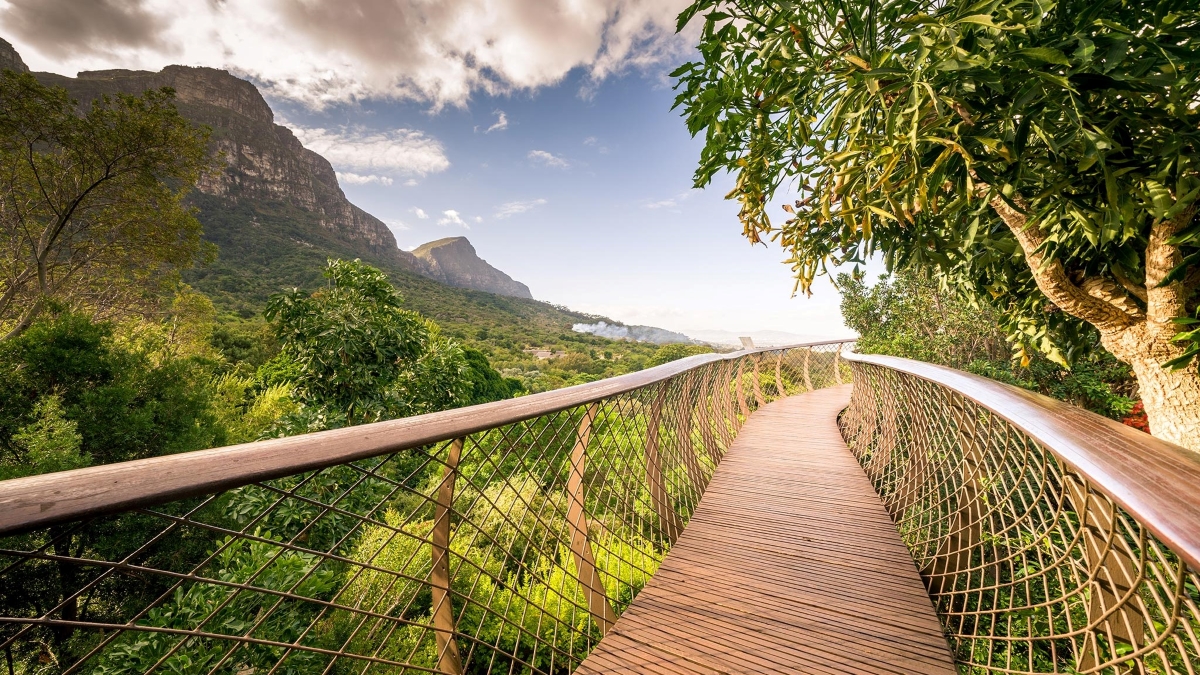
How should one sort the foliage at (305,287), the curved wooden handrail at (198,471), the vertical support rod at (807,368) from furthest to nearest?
the foliage at (305,287) → the vertical support rod at (807,368) → the curved wooden handrail at (198,471)

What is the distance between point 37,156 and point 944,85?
14625mm

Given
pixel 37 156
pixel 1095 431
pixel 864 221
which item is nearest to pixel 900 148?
pixel 864 221

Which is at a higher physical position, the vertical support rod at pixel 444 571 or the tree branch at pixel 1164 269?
the tree branch at pixel 1164 269

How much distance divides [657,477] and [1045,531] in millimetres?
1555

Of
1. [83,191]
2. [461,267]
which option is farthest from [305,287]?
[461,267]

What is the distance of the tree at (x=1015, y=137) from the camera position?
1399mm

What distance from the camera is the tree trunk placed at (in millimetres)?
1836

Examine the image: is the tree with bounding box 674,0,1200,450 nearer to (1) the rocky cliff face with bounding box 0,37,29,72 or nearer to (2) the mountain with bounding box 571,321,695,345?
(1) the rocky cliff face with bounding box 0,37,29,72

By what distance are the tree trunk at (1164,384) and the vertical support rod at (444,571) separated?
9.06 feet

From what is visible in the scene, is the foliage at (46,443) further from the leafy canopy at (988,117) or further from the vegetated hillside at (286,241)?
the leafy canopy at (988,117)

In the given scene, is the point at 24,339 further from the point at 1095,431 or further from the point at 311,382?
the point at 1095,431

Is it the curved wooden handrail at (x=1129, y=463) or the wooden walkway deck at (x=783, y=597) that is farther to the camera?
the wooden walkway deck at (x=783, y=597)

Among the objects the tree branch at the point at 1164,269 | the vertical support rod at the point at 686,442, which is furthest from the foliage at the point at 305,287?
the tree branch at the point at 1164,269

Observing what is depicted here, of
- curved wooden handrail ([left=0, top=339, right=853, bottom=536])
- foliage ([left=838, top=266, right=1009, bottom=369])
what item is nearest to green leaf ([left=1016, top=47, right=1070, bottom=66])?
curved wooden handrail ([left=0, top=339, right=853, bottom=536])
